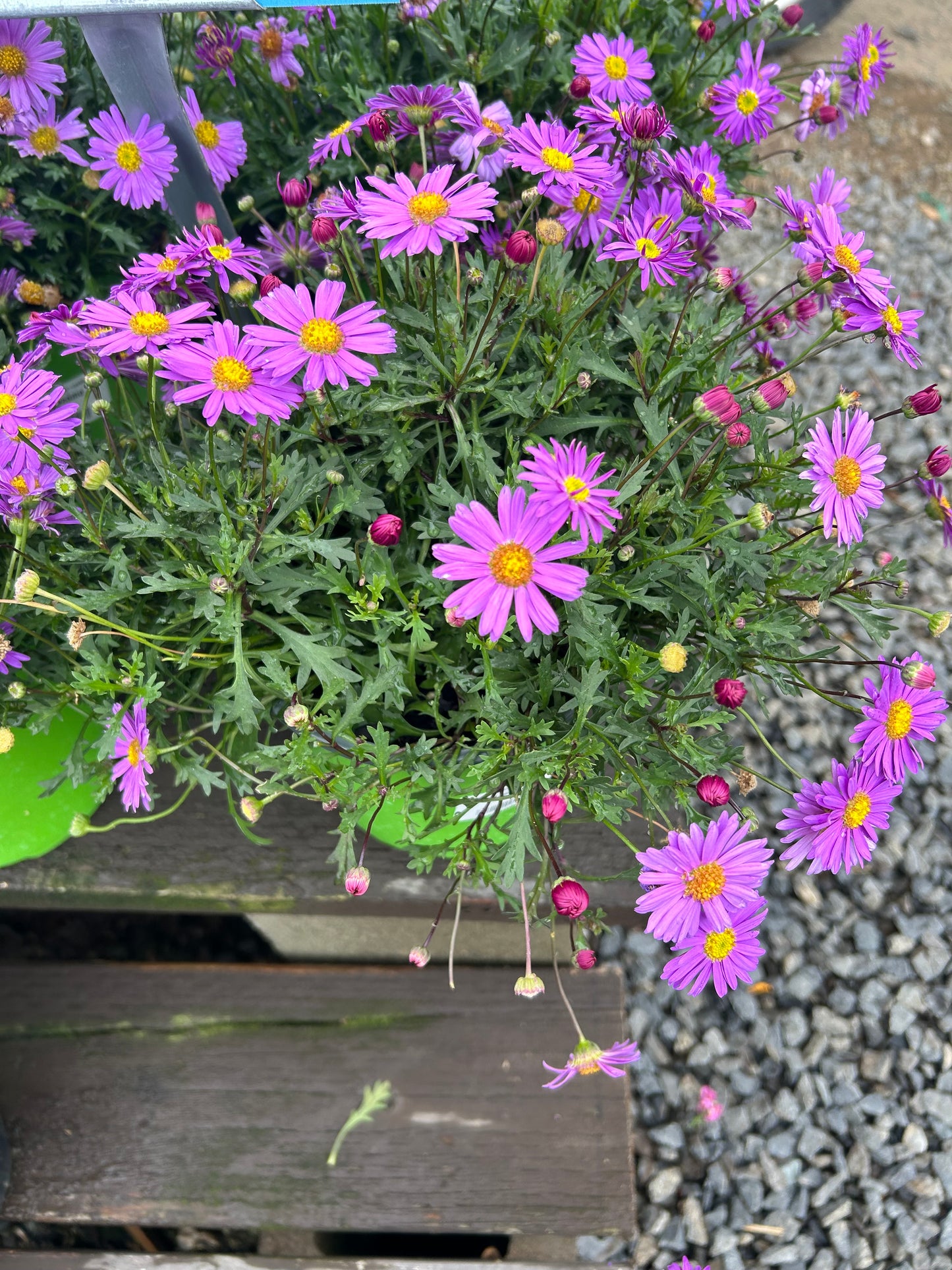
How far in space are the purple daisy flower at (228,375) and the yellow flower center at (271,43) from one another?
2.17 ft

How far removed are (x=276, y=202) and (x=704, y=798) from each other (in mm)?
1254

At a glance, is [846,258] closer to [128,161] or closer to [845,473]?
[845,473]

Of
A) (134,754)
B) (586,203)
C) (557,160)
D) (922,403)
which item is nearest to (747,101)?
(586,203)

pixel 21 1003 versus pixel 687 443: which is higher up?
pixel 687 443

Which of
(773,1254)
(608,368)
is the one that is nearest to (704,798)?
(608,368)

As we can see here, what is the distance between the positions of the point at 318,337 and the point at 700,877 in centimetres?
62

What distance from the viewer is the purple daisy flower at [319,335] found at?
926 millimetres

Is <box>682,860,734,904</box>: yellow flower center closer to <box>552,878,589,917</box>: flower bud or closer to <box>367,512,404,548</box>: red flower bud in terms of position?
<box>552,878,589,917</box>: flower bud

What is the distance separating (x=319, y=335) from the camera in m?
0.94

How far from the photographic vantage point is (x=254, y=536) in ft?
3.48

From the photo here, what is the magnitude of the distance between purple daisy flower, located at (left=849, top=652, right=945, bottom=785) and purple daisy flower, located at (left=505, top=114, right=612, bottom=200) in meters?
0.60

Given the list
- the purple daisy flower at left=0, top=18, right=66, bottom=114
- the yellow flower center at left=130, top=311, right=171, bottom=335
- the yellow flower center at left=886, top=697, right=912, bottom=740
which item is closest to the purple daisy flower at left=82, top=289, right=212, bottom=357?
the yellow flower center at left=130, top=311, right=171, bottom=335

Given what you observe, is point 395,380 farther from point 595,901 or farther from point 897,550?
point 897,550

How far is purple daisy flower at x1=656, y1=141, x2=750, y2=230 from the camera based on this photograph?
1035 mm
